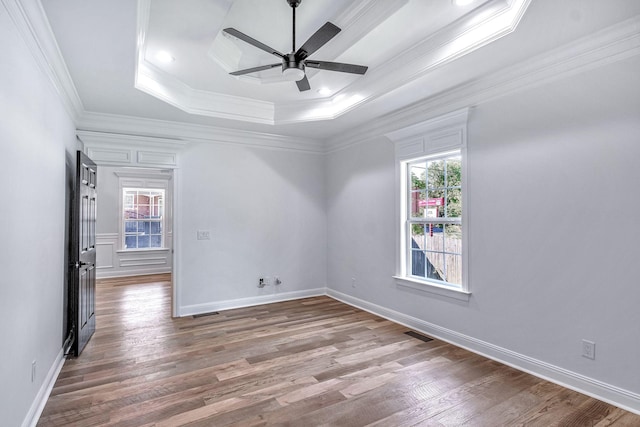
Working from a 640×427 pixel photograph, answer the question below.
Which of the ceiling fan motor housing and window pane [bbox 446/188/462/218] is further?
window pane [bbox 446/188/462/218]

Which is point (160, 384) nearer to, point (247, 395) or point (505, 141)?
point (247, 395)

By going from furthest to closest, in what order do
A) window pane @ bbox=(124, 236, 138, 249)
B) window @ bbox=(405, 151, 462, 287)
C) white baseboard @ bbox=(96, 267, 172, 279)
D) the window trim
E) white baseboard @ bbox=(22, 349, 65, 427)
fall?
window pane @ bbox=(124, 236, 138, 249), the window trim, white baseboard @ bbox=(96, 267, 172, 279), window @ bbox=(405, 151, 462, 287), white baseboard @ bbox=(22, 349, 65, 427)

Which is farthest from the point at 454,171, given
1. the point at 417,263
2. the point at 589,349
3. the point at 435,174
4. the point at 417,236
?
the point at 589,349

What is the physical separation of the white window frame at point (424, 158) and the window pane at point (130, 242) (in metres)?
6.55

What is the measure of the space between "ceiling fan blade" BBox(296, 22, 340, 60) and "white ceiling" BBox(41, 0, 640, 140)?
36 centimetres

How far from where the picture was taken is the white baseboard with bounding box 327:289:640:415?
2.39 m

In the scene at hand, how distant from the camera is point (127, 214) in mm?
8047

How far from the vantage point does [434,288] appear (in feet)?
12.5

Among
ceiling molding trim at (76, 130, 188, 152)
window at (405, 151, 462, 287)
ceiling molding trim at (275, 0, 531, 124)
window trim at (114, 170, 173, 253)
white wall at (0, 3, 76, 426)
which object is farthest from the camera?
window trim at (114, 170, 173, 253)

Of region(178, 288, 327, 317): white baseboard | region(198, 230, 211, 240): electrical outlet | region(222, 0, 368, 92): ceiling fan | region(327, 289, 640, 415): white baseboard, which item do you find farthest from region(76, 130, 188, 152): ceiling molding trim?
region(327, 289, 640, 415): white baseboard

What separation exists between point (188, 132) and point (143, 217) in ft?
14.6

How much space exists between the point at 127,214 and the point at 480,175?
772 cm

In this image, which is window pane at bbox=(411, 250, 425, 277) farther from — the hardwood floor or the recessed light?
the recessed light

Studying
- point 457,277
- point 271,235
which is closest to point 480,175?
point 457,277
